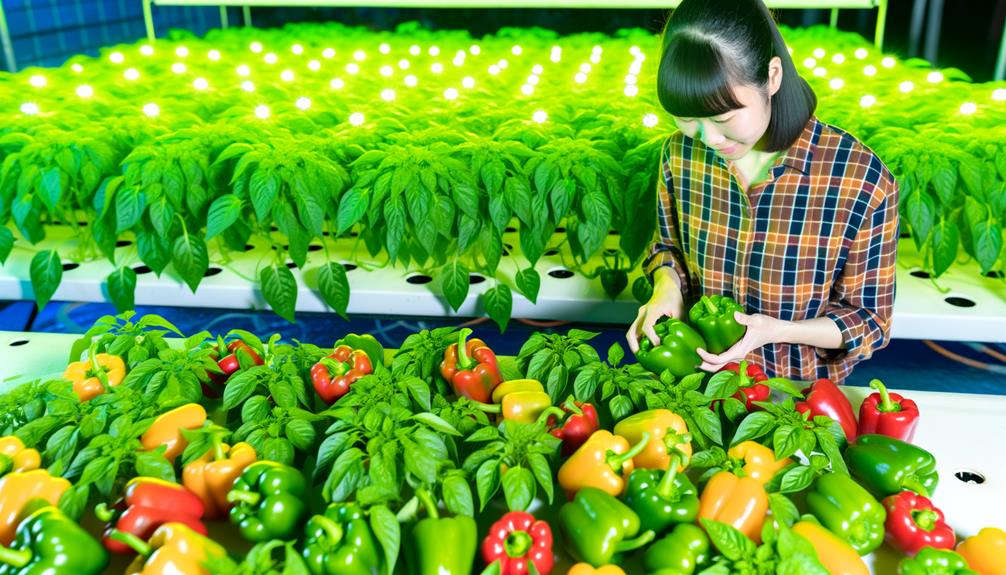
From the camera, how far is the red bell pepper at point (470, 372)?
1.27 m

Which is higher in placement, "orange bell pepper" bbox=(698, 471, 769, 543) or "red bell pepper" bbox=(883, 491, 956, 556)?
"orange bell pepper" bbox=(698, 471, 769, 543)

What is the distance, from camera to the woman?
4.00ft

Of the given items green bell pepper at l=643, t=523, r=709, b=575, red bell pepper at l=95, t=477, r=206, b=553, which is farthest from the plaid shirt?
red bell pepper at l=95, t=477, r=206, b=553

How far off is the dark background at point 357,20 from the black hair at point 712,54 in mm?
3984

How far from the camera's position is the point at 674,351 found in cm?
136

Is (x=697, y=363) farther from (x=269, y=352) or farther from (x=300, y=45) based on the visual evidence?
(x=300, y=45)

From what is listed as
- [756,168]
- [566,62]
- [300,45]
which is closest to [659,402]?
[756,168]

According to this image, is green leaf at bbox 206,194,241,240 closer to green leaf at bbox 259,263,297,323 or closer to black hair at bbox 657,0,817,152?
green leaf at bbox 259,263,297,323

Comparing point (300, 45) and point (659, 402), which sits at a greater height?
point (300, 45)

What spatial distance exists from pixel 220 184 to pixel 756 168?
150 cm

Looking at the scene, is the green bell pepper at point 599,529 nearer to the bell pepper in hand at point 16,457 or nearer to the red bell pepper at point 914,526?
the red bell pepper at point 914,526

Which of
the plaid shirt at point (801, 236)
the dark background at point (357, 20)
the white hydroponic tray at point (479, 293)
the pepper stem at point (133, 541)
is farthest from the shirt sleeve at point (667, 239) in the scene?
the dark background at point (357, 20)

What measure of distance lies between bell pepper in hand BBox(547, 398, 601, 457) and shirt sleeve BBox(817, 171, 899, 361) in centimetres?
61

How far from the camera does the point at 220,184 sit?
229cm
